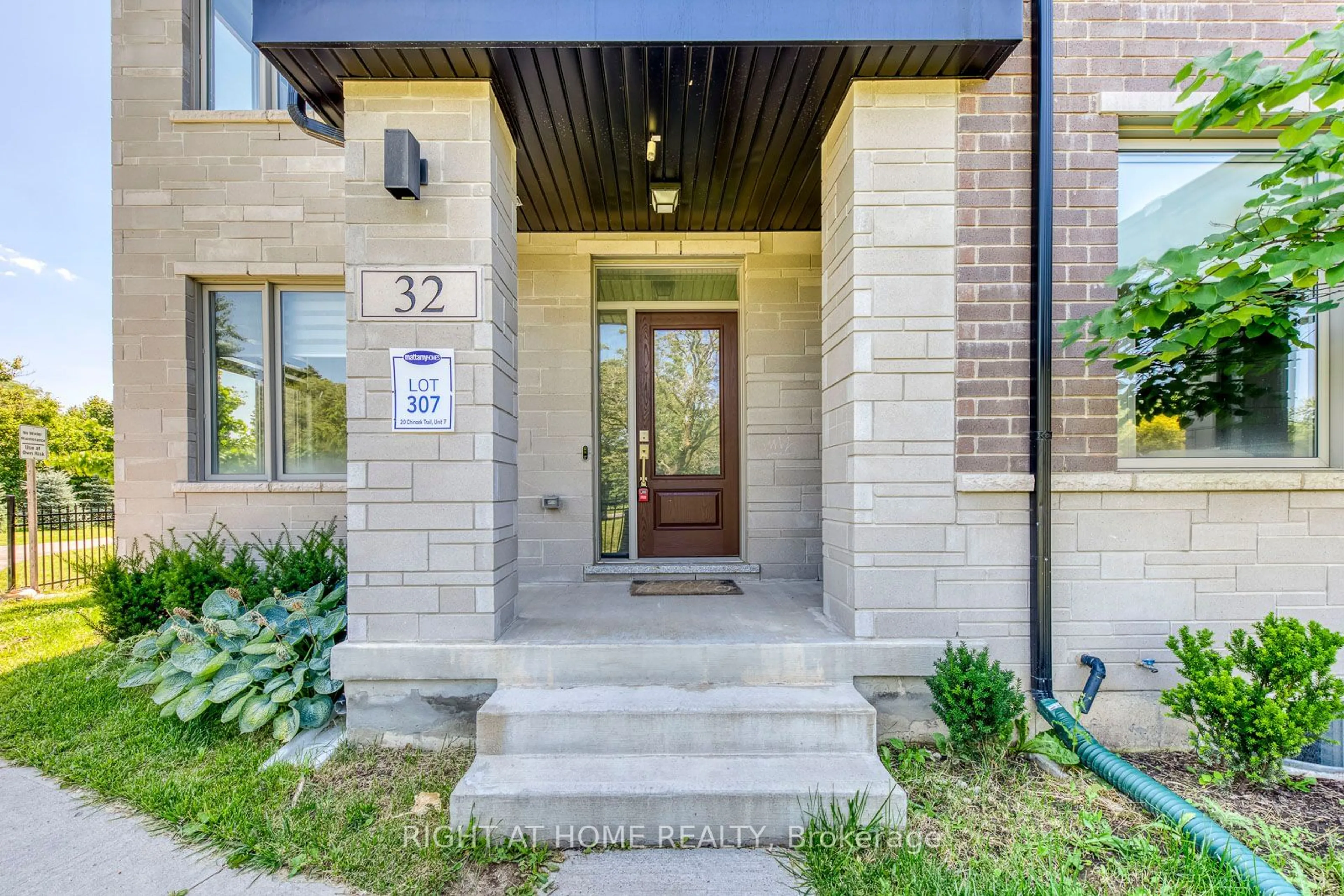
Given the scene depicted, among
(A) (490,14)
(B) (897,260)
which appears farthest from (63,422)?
(B) (897,260)

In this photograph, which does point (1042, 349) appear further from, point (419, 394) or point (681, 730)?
point (419, 394)

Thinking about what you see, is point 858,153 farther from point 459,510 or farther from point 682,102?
point 459,510

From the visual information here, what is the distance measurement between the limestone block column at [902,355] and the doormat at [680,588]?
1300 millimetres

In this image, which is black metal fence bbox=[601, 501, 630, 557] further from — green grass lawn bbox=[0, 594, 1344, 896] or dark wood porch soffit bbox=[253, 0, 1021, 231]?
dark wood porch soffit bbox=[253, 0, 1021, 231]

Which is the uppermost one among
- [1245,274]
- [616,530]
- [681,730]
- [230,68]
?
[230,68]

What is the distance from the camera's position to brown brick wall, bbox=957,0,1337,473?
9.39ft

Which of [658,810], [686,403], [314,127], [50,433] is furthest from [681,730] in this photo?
[50,433]

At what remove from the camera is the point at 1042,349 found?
110 inches

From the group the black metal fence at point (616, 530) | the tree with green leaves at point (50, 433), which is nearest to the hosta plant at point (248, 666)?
the black metal fence at point (616, 530)

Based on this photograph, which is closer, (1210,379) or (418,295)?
(418,295)

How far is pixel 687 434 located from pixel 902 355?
211 centimetres

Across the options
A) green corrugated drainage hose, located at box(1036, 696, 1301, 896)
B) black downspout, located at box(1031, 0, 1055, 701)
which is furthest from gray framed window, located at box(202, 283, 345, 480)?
green corrugated drainage hose, located at box(1036, 696, 1301, 896)

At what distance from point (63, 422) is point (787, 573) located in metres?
24.5

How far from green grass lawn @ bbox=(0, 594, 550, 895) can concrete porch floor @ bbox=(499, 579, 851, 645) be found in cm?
73
